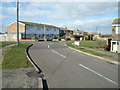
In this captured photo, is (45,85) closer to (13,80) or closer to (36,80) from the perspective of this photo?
(36,80)

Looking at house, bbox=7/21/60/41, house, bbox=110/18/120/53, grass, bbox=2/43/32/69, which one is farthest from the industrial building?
grass, bbox=2/43/32/69

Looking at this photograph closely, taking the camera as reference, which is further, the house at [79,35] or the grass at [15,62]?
the house at [79,35]

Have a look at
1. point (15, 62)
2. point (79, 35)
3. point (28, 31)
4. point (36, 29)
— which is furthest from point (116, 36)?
point (79, 35)

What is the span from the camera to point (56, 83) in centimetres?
626

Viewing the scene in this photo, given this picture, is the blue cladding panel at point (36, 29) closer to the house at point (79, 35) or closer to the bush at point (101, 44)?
the house at point (79, 35)

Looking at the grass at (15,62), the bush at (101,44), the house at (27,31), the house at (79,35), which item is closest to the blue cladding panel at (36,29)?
the house at (27,31)

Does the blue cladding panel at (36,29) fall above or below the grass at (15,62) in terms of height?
above

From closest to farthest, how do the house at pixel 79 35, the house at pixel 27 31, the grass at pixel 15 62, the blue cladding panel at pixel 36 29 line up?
1. the grass at pixel 15 62
2. the house at pixel 27 31
3. the blue cladding panel at pixel 36 29
4. the house at pixel 79 35

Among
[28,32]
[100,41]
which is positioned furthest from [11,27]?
[100,41]

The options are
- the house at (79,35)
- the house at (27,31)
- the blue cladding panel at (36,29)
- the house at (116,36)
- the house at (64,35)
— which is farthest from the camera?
the house at (79,35)

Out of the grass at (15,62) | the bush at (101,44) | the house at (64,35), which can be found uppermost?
the house at (64,35)

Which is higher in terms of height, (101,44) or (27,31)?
(27,31)

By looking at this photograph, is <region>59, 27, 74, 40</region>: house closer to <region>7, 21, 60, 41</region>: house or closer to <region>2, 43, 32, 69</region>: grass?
<region>7, 21, 60, 41</region>: house

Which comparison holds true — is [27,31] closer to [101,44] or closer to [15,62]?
[101,44]
